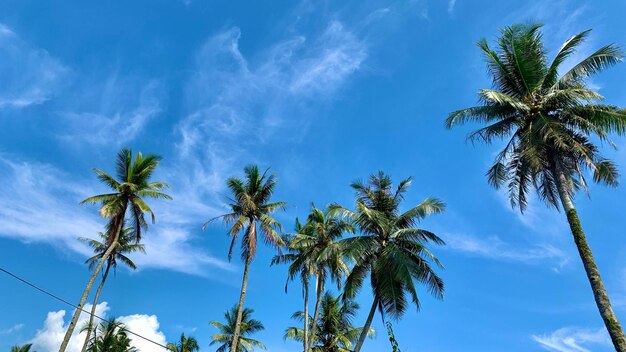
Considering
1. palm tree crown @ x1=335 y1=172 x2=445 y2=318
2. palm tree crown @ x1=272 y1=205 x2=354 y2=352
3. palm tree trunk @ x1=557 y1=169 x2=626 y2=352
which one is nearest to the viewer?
Answer: palm tree trunk @ x1=557 y1=169 x2=626 y2=352

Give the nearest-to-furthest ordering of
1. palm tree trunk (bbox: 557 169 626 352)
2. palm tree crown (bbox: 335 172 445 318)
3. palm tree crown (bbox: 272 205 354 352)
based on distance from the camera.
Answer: palm tree trunk (bbox: 557 169 626 352), palm tree crown (bbox: 335 172 445 318), palm tree crown (bbox: 272 205 354 352)

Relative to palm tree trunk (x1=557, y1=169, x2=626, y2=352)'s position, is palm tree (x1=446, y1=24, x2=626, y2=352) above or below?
above

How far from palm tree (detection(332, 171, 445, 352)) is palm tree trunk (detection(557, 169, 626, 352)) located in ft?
23.5

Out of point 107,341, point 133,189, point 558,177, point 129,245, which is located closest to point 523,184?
point 558,177

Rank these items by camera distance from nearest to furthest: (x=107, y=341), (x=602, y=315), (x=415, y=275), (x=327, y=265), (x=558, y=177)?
(x=602, y=315) < (x=558, y=177) < (x=415, y=275) < (x=327, y=265) < (x=107, y=341)

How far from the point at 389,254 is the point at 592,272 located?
29.0 feet

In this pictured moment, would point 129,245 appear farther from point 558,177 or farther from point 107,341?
point 558,177

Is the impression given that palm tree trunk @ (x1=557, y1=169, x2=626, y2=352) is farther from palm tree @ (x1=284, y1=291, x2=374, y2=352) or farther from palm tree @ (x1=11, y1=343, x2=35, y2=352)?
palm tree @ (x1=11, y1=343, x2=35, y2=352)

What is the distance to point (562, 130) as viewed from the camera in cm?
1458

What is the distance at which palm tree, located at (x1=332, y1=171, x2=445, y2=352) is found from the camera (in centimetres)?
1967

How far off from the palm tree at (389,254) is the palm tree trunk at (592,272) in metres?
7.16

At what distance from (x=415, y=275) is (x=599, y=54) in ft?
37.7

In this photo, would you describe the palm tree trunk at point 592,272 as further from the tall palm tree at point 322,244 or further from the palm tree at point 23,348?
the palm tree at point 23,348

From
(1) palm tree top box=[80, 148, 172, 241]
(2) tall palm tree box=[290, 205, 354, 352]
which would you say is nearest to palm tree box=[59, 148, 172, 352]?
(1) palm tree top box=[80, 148, 172, 241]
